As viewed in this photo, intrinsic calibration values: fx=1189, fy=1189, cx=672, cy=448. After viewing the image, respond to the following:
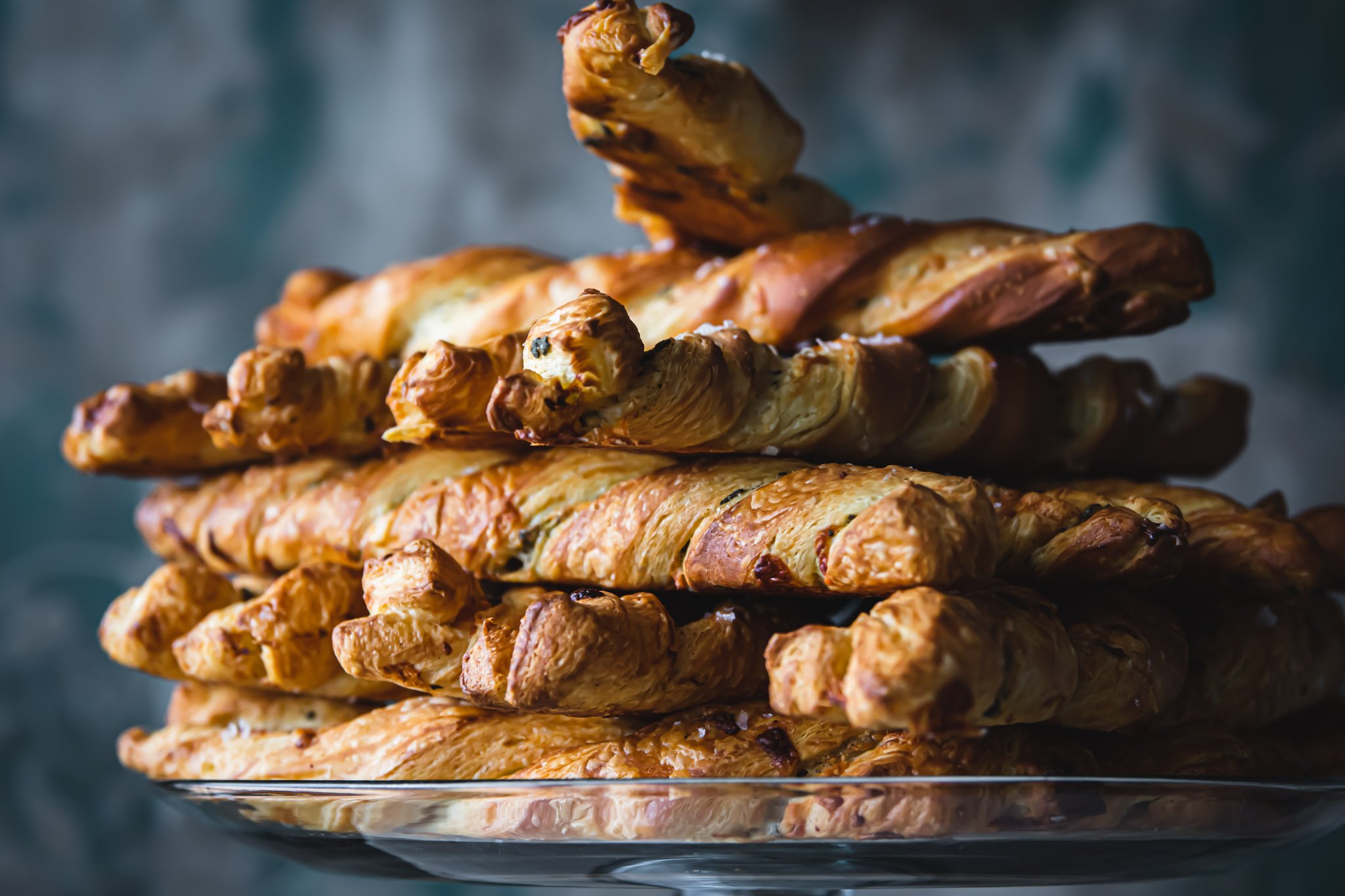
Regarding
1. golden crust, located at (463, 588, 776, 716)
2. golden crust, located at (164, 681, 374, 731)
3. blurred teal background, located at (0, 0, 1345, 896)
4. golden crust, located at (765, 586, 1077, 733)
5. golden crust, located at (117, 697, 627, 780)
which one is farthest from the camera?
blurred teal background, located at (0, 0, 1345, 896)

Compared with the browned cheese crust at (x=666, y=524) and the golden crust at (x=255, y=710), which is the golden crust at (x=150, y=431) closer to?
the browned cheese crust at (x=666, y=524)

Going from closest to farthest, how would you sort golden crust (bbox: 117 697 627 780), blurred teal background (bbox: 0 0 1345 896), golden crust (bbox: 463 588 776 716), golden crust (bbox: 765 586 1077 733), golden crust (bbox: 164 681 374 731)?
golden crust (bbox: 765 586 1077 733), golden crust (bbox: 463 588 776 716), golden crust (bbox: 117 697 627 780), golden crust (bbox: 164 681 374 731), blurred teal background (bbox: 0 0 1345 896)

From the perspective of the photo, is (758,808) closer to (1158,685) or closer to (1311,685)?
(1158,685)

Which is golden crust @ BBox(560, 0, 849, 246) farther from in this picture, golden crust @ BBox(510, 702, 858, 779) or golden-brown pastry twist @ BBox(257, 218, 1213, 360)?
golden crust @ BBox(510, 702, 858, 779)

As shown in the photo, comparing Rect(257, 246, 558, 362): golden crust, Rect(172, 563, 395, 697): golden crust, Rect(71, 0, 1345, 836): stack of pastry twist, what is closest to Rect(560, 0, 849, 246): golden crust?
Rect(71, 0, 1345, 836): stack of pastry twist

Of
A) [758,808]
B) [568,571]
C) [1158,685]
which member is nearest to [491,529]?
[568,571]

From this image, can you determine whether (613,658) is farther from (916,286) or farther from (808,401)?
(916,286)

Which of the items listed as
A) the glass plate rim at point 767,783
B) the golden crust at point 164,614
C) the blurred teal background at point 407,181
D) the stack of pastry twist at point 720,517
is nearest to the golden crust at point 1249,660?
the stack of pastry twist at point 720,517

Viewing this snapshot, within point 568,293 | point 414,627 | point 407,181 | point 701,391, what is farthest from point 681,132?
point 407,181
